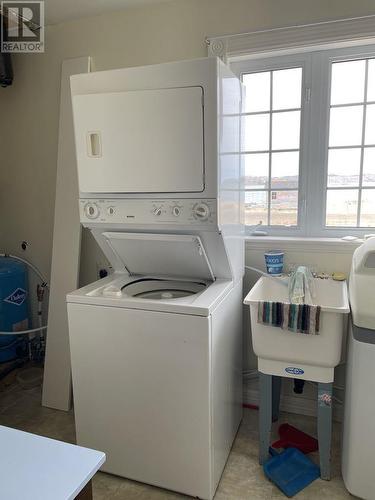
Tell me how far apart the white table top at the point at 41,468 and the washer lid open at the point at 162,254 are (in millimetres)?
1103

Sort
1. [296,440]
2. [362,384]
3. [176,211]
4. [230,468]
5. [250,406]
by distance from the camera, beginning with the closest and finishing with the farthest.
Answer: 1. [362,384]
2. [176,211]
3. [230,468]
4. [296,440]
5. [250,406]

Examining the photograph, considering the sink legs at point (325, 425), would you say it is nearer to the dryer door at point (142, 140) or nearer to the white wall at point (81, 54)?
the white wall at point (81, 54)

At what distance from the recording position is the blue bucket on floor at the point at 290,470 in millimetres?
1863

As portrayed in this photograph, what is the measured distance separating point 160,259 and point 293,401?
137cm

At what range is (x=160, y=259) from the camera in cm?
203

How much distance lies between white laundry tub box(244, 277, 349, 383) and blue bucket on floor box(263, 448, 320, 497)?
52 cm

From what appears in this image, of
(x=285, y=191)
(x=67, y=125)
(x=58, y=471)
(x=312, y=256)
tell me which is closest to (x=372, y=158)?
(x=285, y=191)

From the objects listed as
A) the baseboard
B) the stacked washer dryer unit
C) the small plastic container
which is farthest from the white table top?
the baseboard

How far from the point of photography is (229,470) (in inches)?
78.5

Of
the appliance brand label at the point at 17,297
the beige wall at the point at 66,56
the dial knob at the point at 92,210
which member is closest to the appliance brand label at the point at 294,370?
the dial knob at the point at 92,210

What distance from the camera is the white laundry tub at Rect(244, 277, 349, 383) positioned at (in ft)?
5.68

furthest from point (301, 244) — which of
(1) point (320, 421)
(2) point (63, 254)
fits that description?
(2) point (63, 254)

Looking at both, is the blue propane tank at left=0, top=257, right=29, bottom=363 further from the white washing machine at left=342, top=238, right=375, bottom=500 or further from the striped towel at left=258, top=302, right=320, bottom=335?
the white washing machine at left=342, top=238, right=375, bottom=500

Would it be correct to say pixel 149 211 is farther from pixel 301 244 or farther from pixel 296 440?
pixel 296 440
